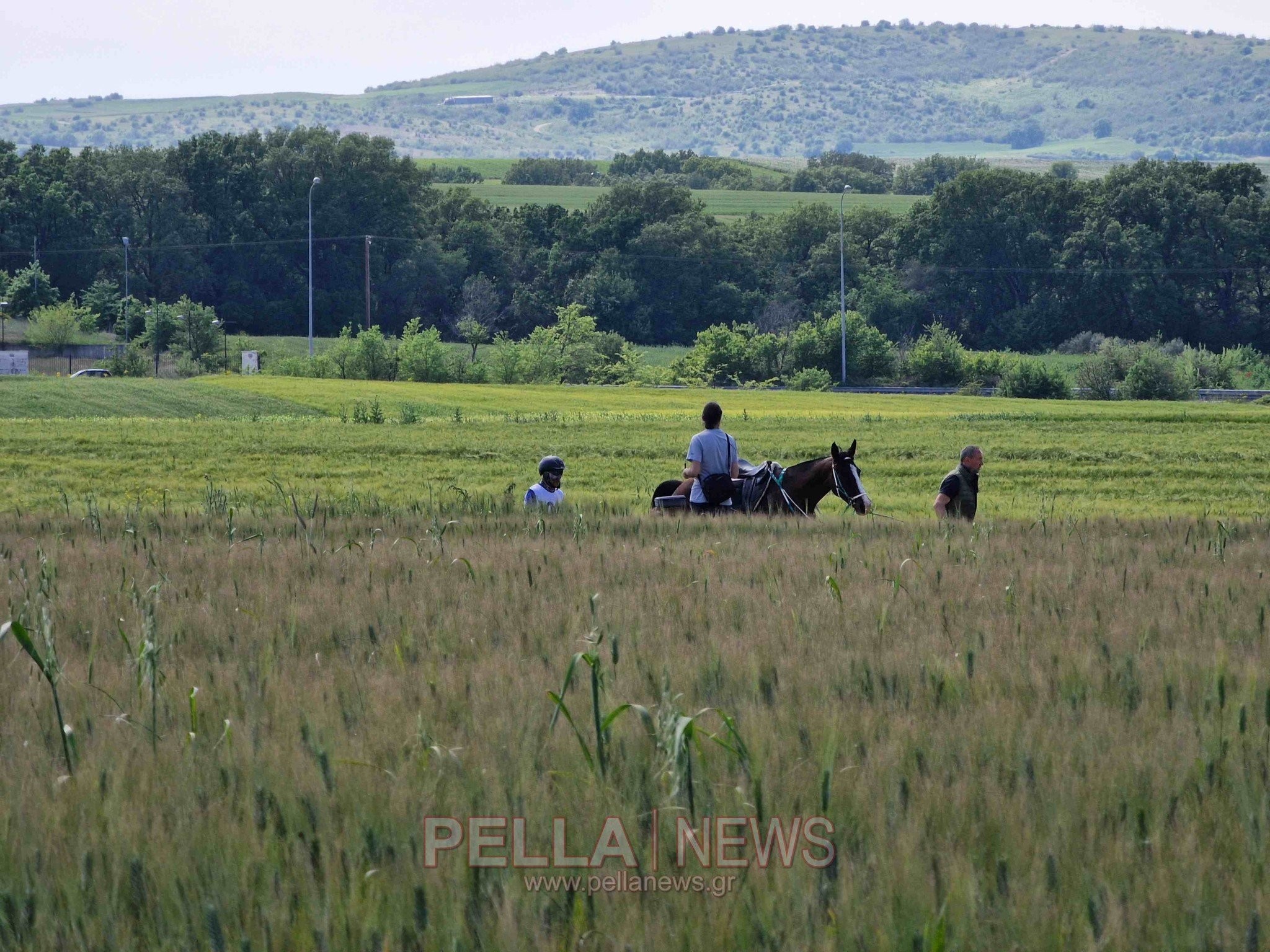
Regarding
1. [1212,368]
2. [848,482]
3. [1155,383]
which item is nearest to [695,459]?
[848,482]

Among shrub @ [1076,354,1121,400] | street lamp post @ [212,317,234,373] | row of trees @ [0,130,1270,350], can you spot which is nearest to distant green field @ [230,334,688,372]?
street lamp post @ [212,317,234,373]

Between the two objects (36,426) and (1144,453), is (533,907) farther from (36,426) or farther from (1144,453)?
(36,426)

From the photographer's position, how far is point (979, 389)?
2906 inches

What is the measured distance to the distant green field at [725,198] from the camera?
167750mm

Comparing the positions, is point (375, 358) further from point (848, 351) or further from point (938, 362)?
point (938, 362)

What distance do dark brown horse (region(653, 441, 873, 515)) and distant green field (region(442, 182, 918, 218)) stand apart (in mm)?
148121

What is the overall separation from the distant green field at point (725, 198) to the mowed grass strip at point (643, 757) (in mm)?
155290

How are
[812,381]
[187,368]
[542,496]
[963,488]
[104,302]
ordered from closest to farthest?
[542,496], [963,488], [812,381], [187,368], [104,302]

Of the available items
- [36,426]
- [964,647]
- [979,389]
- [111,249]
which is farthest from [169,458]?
[111,249]

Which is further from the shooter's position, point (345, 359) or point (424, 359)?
point (345, 359)

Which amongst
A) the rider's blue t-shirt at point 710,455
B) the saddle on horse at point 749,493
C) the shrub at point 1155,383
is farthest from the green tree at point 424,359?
the rider's blue t-shirt at point 710,455

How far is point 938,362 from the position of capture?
275 feet

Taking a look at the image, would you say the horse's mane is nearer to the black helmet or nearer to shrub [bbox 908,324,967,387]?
the black helmet

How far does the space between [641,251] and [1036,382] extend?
53.8m
